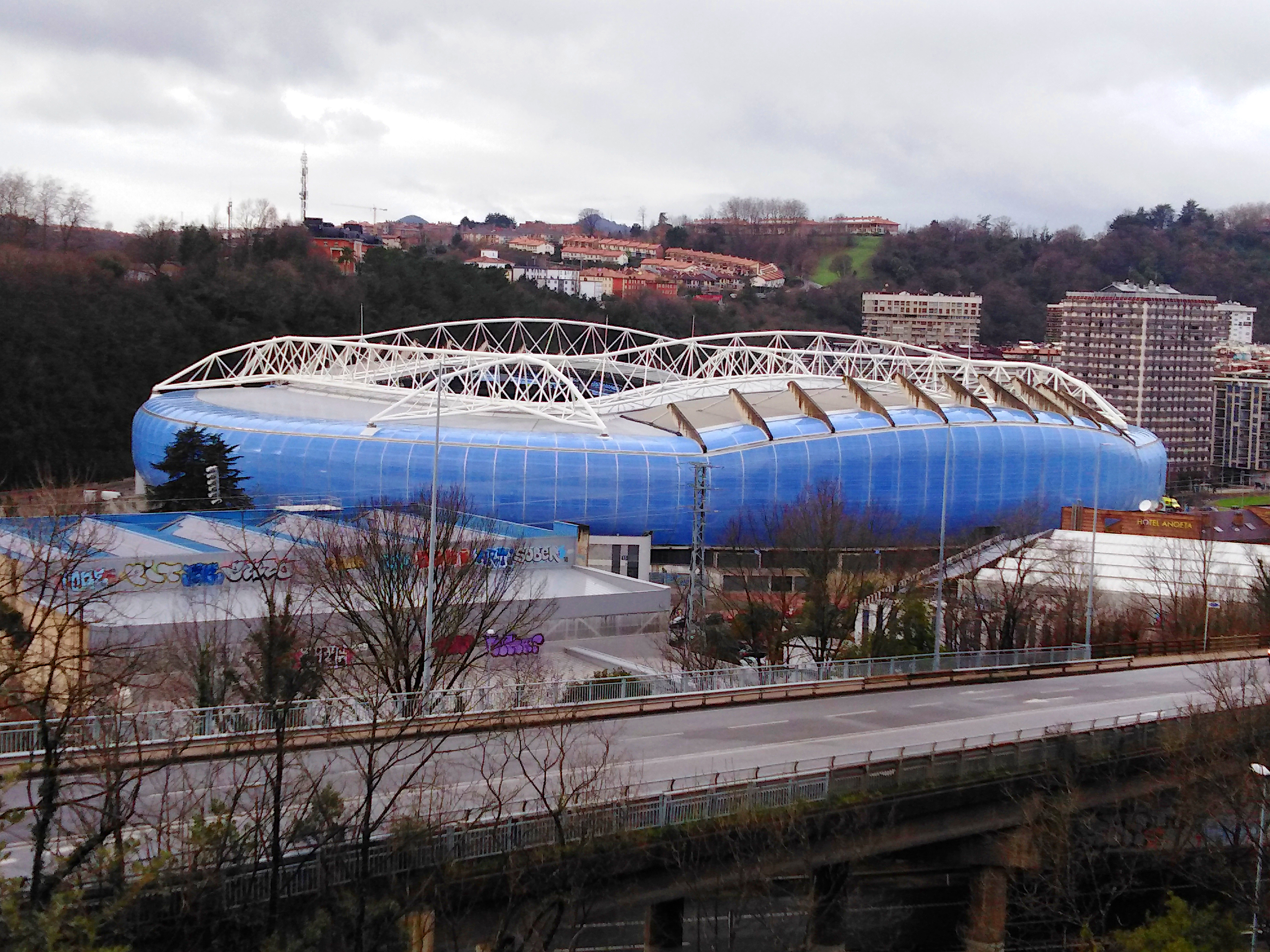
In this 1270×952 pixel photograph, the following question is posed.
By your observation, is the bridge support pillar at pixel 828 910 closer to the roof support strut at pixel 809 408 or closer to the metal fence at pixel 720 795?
the metal fence at pixel 720 795

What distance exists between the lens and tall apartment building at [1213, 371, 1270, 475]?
126m

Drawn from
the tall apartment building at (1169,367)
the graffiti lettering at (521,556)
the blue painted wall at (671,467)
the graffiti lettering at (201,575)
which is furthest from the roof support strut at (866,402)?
the tall apartment building at (1169,367)

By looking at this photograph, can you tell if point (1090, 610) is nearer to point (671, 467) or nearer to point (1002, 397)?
point (671, 467)

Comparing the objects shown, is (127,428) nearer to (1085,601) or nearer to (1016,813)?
(1085,601)

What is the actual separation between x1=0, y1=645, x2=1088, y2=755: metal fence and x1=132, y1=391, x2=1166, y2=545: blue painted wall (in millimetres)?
20256

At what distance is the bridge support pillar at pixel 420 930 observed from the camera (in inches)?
645

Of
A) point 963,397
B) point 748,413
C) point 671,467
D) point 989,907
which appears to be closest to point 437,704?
point 989,907

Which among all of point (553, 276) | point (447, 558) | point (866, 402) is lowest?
point (447, 558)

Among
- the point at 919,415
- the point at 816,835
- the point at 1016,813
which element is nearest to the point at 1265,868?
the point at 1016,813

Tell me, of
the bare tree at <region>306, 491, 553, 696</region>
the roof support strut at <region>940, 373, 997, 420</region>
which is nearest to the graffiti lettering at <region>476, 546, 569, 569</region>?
the bare tree at <region>306, 491, 553, 696</region>

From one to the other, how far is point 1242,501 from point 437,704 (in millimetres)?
97065

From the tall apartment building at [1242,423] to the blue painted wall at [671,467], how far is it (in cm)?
7300

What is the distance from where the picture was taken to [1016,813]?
2403 centimetres

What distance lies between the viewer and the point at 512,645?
112 ft
